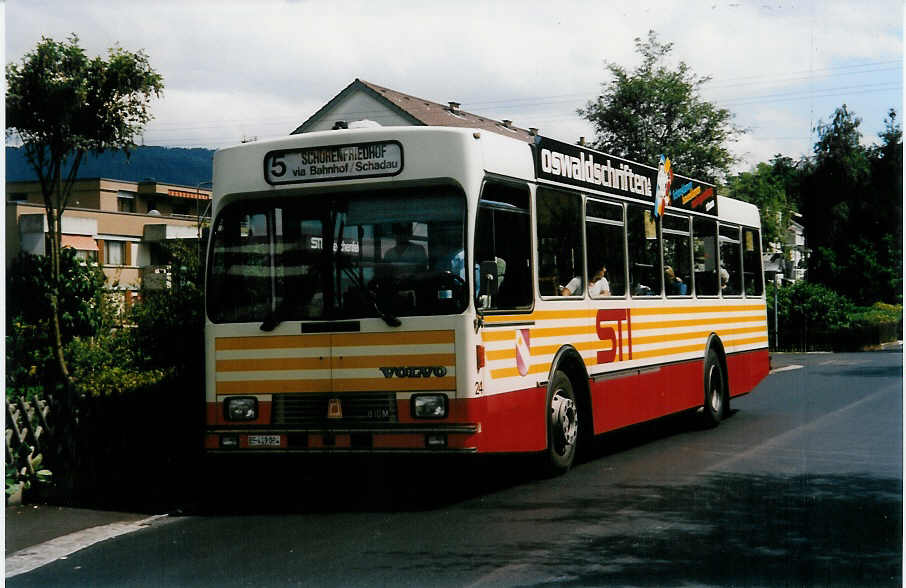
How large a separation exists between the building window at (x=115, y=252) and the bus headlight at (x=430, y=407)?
55181mm

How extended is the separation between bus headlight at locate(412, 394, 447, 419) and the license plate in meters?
1.17

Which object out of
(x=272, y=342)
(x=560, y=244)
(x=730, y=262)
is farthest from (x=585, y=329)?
(x=730, y=262)

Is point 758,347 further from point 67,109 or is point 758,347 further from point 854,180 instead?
point 854,180

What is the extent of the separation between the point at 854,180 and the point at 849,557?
170 ft

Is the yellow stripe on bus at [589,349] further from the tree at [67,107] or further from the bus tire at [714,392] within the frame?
the tree at [67,107]

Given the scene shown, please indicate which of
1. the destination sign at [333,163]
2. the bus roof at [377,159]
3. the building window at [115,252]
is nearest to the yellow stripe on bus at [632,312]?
the bus roof at [377,159]

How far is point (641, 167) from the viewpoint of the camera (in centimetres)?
1357

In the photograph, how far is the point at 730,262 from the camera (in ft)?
54.2

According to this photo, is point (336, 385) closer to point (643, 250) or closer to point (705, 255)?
point (643, 250)

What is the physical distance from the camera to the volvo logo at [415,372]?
9.39 meters

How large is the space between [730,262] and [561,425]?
6276 millimetres

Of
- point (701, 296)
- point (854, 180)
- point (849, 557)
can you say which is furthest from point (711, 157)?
point (854, 180)

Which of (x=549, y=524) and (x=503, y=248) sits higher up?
(x=503, y=248)

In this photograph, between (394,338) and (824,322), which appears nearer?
(394,338)
